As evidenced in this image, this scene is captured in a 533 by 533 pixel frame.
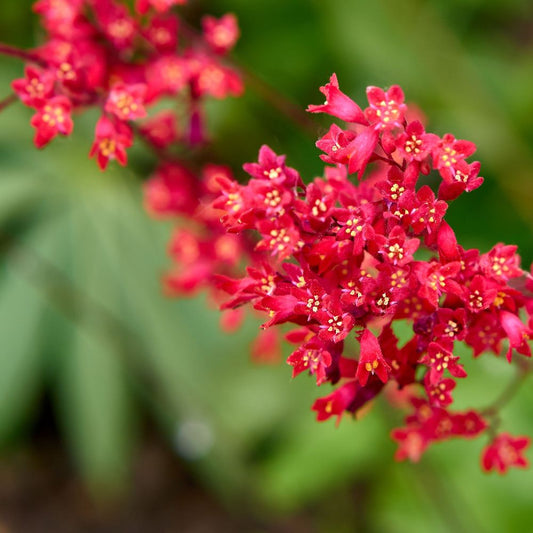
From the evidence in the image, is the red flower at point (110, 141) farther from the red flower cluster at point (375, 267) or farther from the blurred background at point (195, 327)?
the blurred background at point (195, 327)

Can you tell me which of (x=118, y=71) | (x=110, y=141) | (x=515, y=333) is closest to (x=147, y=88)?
(x=118, y=71)

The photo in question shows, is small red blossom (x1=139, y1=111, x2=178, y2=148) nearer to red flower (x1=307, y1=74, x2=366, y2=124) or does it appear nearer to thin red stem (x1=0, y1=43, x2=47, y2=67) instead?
thin red stem (x1=0, y1=43, x2=47, y2=67)

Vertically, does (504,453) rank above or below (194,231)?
above

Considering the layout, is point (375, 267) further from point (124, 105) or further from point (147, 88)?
point (147, 88)

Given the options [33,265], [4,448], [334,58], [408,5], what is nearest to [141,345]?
[33,265]

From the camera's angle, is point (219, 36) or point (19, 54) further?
point (219, 36)

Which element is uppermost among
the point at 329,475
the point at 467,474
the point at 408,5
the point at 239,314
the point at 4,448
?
the point at 408,5

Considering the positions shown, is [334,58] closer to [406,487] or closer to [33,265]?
[33,265]
